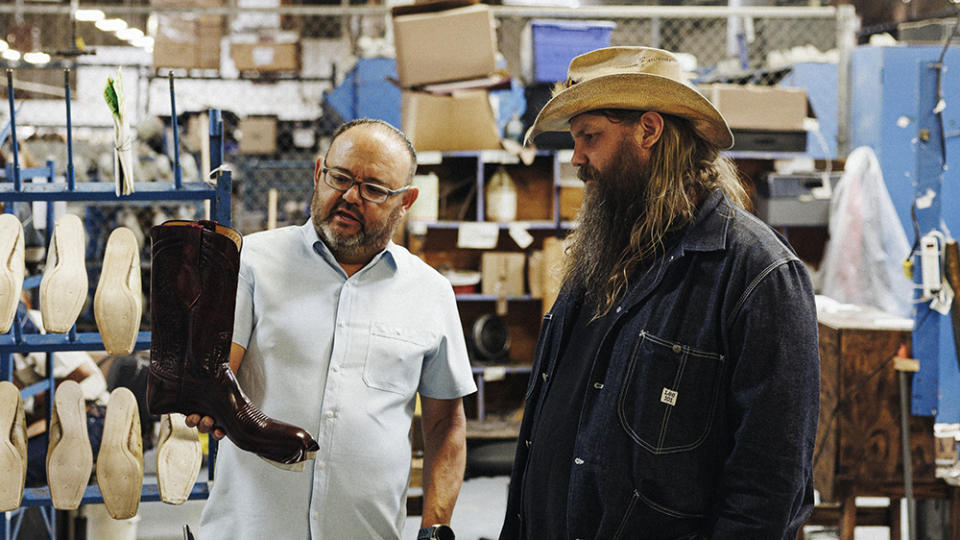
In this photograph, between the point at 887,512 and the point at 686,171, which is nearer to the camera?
the point at 686,171

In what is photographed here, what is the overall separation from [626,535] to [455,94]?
420 cm

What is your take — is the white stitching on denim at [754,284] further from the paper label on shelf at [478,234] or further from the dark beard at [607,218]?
the paper label on shelf at [478,234]

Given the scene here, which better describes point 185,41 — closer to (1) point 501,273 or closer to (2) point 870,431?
(1) point 501,273

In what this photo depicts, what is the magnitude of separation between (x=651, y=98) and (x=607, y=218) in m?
0.25

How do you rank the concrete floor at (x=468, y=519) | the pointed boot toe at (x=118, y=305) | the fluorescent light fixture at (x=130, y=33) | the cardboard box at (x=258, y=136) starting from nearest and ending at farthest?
1. the pointed boot toe at (x=118, y=305)
2. the concrete floor at (x=468, y=519)
3. the cardboard box at (x=258, y=136)
4. the fluorescent light fixture at (x=130, y=33)

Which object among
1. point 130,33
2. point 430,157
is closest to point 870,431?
point 430,157

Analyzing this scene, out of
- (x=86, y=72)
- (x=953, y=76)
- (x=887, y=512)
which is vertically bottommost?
(x=887, y=512)

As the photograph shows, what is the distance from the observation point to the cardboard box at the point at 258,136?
8789mm

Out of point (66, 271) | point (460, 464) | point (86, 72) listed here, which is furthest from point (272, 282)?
point (86, 72)

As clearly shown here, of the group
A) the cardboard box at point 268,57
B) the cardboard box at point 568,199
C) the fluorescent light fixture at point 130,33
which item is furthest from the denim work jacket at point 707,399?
the fluorescent light fixture at point 130,33

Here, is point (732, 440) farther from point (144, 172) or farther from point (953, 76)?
point (144, 172)

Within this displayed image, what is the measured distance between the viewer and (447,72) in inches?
201

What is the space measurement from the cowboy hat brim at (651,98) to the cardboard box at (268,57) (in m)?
7.79

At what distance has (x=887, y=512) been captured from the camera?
3461 millimetres
